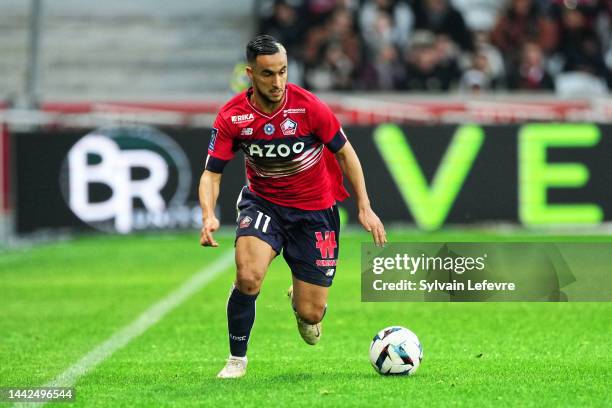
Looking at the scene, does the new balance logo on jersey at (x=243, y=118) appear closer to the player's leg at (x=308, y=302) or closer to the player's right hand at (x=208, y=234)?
the player's right hand at (x=208, y=234)

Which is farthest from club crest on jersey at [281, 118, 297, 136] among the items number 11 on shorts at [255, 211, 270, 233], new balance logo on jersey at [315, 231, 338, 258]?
new balance logo on jersey at [315, 231, 338, 258]

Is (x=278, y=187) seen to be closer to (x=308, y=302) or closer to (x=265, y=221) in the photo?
(x=265, y=221)

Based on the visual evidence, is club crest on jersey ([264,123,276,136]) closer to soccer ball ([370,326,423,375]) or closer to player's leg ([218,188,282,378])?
player's leg ([218,188,282,378])

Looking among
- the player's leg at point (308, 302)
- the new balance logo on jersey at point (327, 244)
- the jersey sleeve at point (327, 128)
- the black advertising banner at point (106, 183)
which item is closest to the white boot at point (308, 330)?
the player's leg at point (308, 302)

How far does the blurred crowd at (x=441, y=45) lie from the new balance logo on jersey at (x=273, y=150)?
12963 mm

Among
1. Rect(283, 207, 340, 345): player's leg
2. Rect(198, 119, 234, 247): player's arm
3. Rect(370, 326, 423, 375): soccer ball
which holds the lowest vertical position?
Rect(370, 326, 423, 375): soccer ball

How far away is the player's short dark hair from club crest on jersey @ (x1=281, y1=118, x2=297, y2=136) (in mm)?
419

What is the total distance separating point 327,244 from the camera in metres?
7.77

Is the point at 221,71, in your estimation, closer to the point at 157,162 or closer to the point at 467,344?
the point at 157,162

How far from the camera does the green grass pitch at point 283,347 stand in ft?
22.1

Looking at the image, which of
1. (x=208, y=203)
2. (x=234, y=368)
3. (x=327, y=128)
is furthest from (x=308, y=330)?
(x=327, y=128)

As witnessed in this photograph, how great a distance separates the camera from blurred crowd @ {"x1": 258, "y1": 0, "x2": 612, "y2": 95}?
20.6 m

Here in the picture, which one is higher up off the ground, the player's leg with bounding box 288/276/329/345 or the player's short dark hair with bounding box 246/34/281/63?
the player's short dark hair with bounding box 246/34/281/63

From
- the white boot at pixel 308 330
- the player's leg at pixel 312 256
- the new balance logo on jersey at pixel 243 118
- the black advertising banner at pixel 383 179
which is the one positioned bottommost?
the black advertising banner at pixel 383 179
